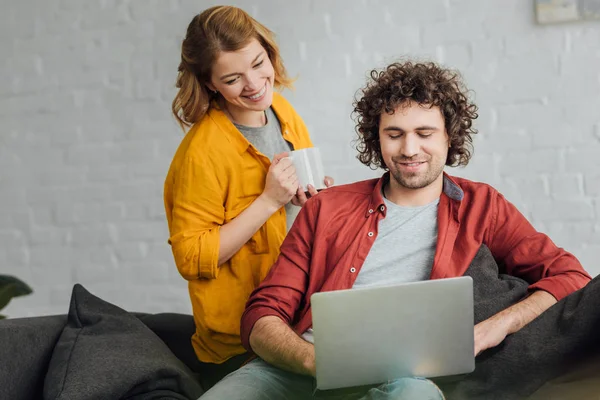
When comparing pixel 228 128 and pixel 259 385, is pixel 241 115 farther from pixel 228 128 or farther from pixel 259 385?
pixel 259 385

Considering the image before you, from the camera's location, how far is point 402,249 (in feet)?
6.91

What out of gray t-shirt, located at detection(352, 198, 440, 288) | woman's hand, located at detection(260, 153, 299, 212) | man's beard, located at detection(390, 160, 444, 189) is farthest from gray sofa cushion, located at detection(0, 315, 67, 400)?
man's beard, located at detection(390, 160, 444, 189)

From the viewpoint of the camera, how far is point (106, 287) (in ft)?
12.3

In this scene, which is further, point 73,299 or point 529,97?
point 529,97

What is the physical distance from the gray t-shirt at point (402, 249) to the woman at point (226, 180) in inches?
10.2

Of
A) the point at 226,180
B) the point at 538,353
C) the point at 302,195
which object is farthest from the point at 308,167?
the point at 538,353

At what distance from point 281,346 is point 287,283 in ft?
0.66

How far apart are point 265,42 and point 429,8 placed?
1132 mm

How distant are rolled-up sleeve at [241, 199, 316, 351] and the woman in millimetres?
105

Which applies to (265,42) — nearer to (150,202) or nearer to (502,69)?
(502,69)

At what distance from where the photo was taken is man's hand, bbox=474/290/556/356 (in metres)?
1.87

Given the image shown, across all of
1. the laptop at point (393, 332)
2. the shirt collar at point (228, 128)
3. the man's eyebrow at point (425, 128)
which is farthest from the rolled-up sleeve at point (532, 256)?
the shirt collar at point (228, 128)

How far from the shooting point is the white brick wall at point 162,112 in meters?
3.17

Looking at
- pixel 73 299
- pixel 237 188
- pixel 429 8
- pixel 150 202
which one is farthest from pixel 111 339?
pixel 429 8
